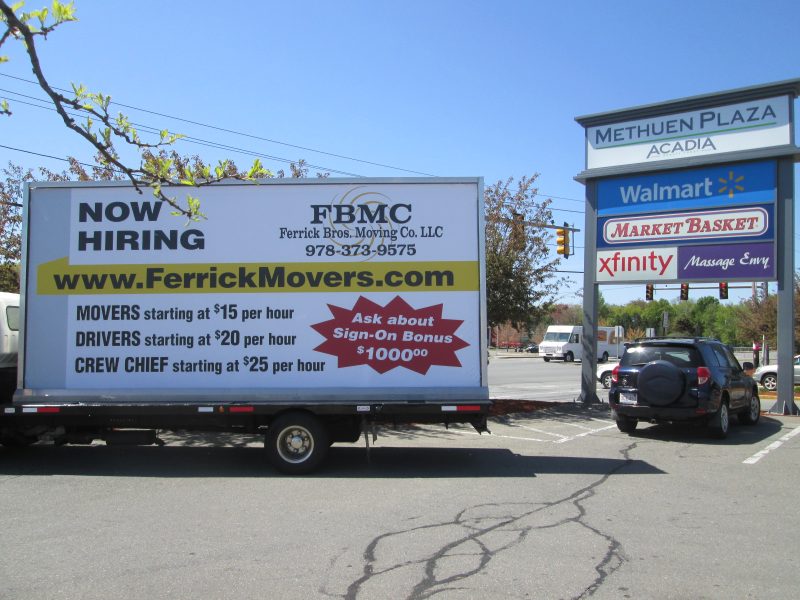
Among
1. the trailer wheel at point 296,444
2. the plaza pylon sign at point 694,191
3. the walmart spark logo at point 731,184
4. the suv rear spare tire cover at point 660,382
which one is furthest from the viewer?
the walmart spark logo at point 731,184

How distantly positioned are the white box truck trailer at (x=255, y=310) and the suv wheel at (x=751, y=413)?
23.5 ft

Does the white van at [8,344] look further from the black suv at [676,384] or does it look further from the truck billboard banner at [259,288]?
the black suv at [676,384]

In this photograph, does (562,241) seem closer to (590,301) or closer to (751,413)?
(590,301)

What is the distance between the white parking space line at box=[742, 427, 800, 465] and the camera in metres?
9.38

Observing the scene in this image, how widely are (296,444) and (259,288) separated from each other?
6.74 feet

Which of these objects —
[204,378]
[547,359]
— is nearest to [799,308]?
[547,359]

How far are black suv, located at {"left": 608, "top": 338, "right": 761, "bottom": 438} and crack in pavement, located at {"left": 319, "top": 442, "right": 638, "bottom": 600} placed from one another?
422cm

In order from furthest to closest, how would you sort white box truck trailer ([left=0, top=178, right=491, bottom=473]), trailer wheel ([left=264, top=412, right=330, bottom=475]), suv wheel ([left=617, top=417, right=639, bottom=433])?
1. suv wheel ([left=617, top=417, right=639, bottom=433])
2. white box truck trailer ([left=0, top=178, right=491, bottom=473])
3. trailer wheel ([left=264, top=412, right=330, bottom=475])

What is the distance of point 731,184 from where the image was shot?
14438 millimetres

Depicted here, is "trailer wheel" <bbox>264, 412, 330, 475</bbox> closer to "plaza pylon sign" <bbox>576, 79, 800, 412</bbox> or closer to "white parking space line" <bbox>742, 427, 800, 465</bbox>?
"white parking space line" <bbox>742, 427, 800, 465</bbox>

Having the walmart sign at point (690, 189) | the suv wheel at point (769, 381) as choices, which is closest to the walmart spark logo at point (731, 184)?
the walmart sign at point (690, 189)

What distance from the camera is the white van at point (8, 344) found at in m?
8.85

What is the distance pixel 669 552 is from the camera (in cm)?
531

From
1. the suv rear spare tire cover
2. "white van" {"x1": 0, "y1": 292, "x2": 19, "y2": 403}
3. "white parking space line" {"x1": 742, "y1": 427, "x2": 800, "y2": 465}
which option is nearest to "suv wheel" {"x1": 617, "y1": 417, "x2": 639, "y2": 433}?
the suv rear spare tire cover
